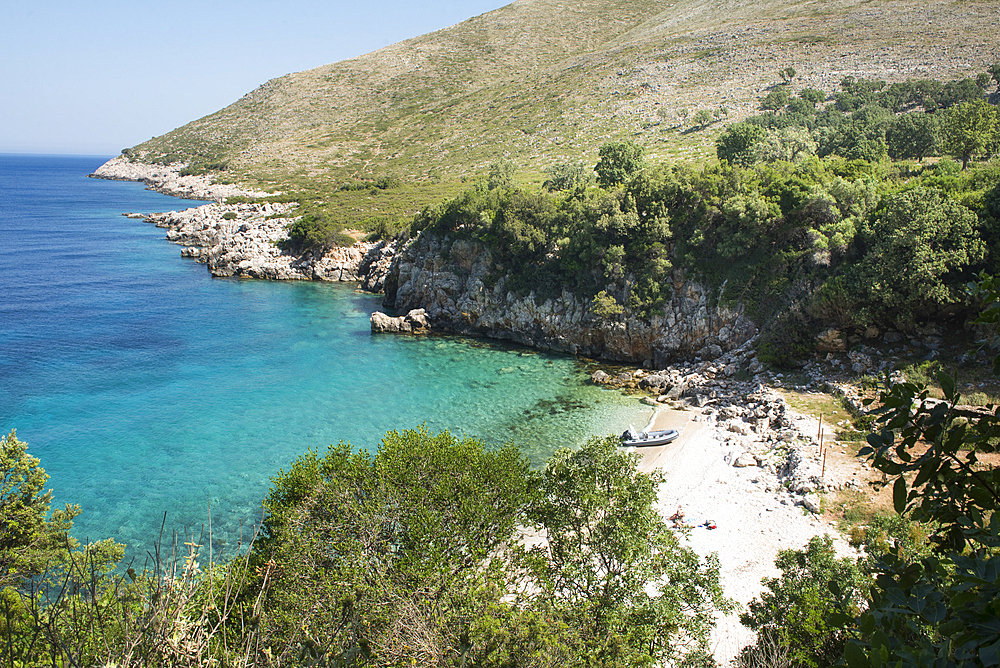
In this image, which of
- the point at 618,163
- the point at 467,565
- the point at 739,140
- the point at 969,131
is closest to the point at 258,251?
the point at 618,163

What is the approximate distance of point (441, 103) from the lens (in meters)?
130

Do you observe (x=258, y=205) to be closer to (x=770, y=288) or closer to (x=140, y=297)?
(x=140, y=297)

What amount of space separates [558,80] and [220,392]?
319 ft

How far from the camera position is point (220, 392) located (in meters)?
36.2

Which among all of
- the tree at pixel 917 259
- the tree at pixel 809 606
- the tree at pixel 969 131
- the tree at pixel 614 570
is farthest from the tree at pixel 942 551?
the tree at pixel 969 131

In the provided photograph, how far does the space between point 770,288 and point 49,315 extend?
58840 mm

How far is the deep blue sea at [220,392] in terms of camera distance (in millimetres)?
26328

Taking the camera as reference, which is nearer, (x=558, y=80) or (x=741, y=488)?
(x=741, y=488)

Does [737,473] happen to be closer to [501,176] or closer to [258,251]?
[501,176]

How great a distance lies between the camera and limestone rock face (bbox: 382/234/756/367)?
127 feet

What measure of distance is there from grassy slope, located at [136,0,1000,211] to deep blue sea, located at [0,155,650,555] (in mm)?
37259

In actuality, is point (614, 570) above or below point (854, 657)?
below

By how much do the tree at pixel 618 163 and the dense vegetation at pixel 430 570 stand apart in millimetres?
38237

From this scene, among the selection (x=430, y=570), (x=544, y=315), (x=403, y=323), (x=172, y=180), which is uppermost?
(x=172, y=180)
